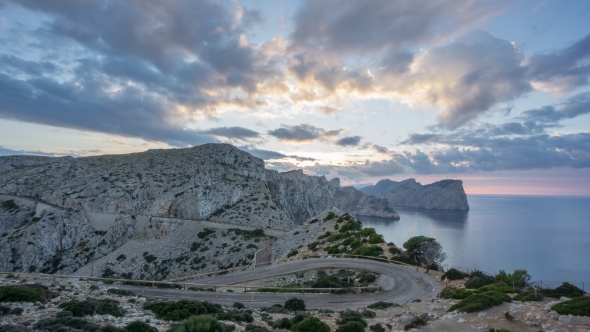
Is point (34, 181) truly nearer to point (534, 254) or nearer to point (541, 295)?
point (541, 295)

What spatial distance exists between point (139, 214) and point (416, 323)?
7084 centimetres

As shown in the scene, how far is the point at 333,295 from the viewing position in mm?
22469

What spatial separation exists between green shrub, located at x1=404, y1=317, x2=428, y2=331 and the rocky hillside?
Result: 1619 inches

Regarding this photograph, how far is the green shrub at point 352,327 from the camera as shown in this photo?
41.1 feet

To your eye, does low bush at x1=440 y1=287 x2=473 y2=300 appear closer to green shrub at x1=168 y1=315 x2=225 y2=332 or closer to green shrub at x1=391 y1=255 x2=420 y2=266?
green shrub at x1=391 y1=255 x2=420 y2=266

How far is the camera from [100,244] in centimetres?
5997

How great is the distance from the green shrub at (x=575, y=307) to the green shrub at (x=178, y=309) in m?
16.3

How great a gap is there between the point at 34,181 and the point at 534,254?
144237 millimetres

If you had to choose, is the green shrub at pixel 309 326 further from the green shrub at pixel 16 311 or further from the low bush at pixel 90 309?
the green shrub at pixel 16 311

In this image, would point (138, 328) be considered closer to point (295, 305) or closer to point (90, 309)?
point (90, 309)

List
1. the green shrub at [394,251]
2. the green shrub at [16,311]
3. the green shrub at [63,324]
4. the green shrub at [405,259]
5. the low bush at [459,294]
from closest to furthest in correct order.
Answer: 1. the green shrub at [63,324]
2. the green shrub at [16,311]
3. the low bush at [459,294]
4. the green shrub at [405,259]
5. the green shrub at [394,251]

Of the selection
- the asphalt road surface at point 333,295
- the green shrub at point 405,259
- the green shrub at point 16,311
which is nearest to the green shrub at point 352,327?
the asphalt road surface at point 333,295

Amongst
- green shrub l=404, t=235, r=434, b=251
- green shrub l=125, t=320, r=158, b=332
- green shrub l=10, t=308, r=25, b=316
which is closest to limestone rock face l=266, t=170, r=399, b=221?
green shrub l=404, t=235, r=434, b=251

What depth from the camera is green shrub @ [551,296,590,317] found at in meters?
12.1
